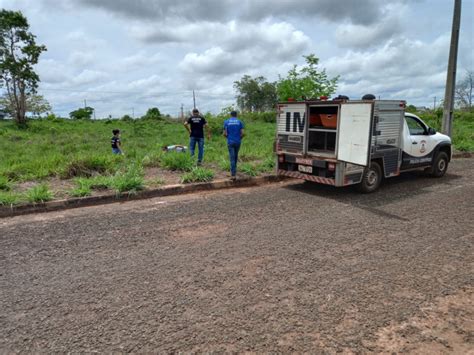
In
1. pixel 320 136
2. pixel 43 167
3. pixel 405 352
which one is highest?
pixel 320 136

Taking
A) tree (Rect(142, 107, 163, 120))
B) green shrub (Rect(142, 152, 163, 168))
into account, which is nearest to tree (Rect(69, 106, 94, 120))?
tree (Rect(142, 107, 163, 120))

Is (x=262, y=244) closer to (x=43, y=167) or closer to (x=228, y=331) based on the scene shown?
(x=228, y=331)

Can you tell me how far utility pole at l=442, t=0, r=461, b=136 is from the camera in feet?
39.0

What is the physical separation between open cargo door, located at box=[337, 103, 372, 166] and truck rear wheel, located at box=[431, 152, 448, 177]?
140 inches

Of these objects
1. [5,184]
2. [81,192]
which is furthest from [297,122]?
[5,184]

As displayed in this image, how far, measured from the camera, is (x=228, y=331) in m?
2.83

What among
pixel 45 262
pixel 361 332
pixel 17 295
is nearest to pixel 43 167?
pixel 45 262

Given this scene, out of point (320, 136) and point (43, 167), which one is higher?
point (320, 136)

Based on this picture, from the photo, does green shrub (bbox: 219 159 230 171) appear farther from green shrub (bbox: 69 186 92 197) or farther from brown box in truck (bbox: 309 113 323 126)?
green shrub (bbox: 69 186 92 197)

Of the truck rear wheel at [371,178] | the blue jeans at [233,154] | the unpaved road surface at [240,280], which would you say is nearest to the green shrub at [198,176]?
the blue jeans at [233,154]

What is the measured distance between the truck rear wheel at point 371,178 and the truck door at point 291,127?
143cm

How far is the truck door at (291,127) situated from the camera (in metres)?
7.84

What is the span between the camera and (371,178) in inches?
300

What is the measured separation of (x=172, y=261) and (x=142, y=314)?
3.51ft
